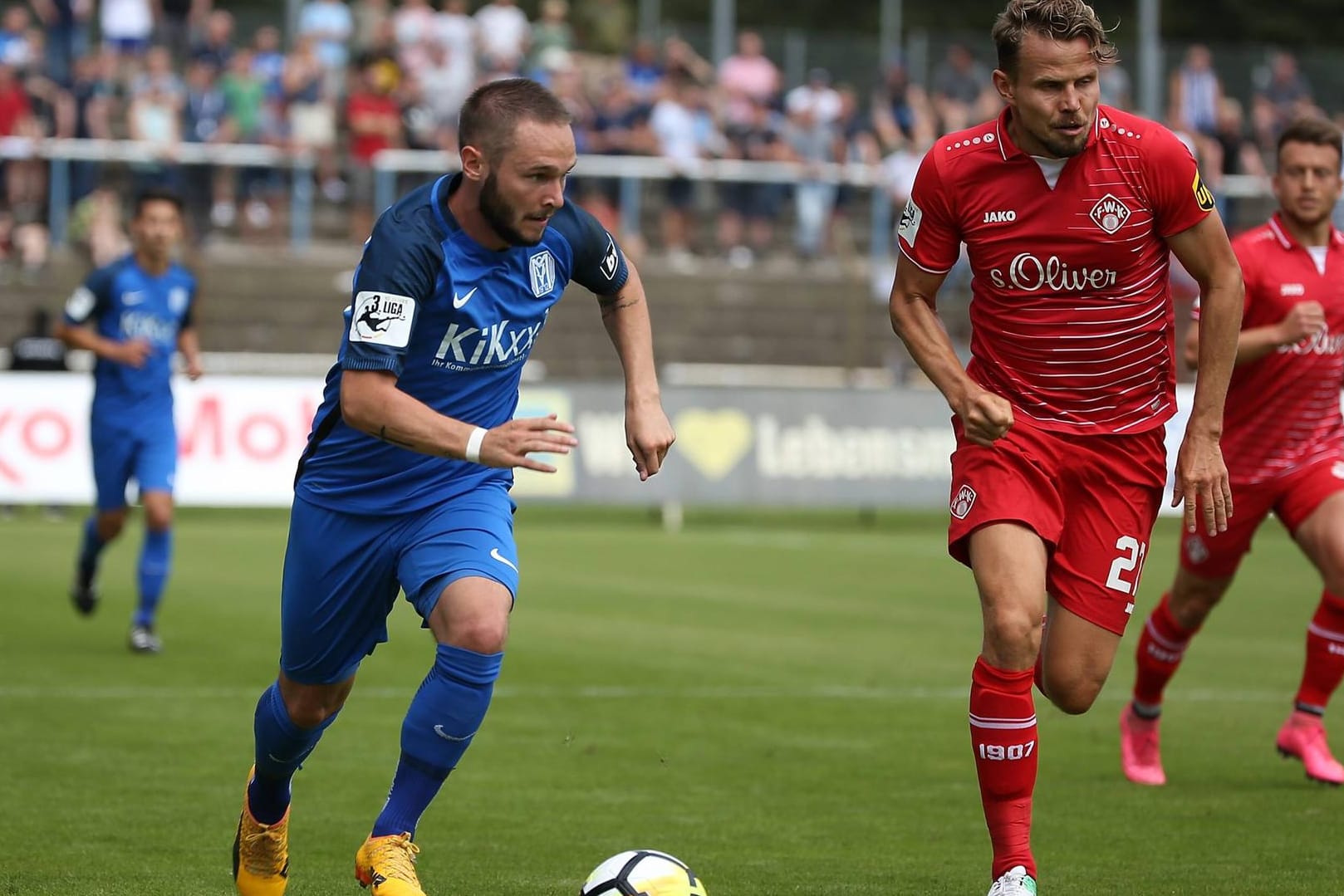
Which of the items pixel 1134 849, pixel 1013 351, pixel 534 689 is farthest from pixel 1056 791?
pixel 534 689

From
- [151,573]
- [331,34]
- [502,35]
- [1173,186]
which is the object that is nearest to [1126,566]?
[1173,186]

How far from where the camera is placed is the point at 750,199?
90.9 feet

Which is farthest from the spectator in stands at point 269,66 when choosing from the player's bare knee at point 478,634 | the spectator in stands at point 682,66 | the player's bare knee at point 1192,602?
the player's bare knee at point 478,634

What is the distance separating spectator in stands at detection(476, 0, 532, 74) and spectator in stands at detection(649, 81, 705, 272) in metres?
2.02

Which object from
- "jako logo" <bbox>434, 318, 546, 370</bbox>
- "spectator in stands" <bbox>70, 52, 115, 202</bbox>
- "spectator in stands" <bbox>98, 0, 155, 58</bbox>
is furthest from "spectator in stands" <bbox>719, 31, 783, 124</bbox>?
"jako logo" <bbox>434, 318, 546, 370</bbox>

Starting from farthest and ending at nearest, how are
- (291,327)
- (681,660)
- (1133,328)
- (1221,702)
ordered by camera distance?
(291,327)
(681,660)
(1221,702)
(1133,328)

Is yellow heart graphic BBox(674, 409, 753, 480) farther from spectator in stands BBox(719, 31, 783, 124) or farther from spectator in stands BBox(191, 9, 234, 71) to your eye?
spectator in stands BBox(191, 9, 234, 71)

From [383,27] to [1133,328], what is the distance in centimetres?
2135

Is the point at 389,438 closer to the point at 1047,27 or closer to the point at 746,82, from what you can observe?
the point at 1047,27

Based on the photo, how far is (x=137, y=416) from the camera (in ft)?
41.4

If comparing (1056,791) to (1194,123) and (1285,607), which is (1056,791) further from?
(1194,123)

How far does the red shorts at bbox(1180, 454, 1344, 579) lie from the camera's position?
27.9 ft

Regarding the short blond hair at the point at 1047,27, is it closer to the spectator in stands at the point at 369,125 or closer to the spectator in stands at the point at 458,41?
the spectator in stands at the point at 369,125

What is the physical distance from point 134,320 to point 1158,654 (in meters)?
7.08
